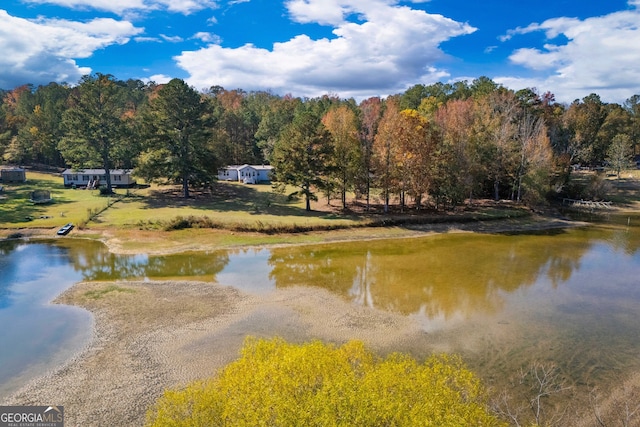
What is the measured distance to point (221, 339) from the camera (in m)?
19.0

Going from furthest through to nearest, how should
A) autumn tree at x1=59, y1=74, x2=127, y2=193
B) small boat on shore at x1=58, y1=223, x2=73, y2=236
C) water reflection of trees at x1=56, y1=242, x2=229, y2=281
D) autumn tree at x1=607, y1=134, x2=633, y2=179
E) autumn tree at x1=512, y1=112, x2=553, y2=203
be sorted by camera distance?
autumn tree at x1=607, y1=134, x2=633, y2=179 < autumn tree at x1=59, y1=74, x2=127, y2=193 < autumn tree at x1=512, y1=112, x2=553, y2=203 < small boat on shore at x1=58, y1=223, x2=73, y2=236 < water reflection of trees at x1=56, y1=242, x2=229, y2=281

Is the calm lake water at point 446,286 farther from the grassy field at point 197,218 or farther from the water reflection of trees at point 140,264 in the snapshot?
the grassy field at point 197,218

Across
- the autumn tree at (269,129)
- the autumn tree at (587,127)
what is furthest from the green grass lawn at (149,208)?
the autumn tree at (587,127)

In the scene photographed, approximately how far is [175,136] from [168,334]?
1525 inches

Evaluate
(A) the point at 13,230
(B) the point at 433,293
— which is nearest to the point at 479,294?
(B) the point at 433,293

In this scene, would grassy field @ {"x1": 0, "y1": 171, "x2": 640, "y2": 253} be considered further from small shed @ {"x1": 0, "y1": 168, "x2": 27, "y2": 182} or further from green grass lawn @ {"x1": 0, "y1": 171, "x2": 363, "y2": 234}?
small shed @ {"x1": 0, "y1": 168, "x2": 27, "y2": 182}

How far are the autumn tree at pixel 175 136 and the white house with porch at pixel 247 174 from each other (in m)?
15.3

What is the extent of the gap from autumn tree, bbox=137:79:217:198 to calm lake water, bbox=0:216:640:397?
17903 mm

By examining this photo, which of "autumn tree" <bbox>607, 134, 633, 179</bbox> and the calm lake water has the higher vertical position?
"autumn tree" <bbox>607, 134, 633, 179</bbox>

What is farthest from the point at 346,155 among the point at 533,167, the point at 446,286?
the point at 533,167

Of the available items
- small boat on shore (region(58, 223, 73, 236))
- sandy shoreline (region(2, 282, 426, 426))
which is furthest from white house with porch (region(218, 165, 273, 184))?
sandy shoreline (region(2, 282, 426, 426))

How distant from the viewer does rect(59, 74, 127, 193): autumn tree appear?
53.9 meters

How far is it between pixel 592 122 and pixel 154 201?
3289 inches

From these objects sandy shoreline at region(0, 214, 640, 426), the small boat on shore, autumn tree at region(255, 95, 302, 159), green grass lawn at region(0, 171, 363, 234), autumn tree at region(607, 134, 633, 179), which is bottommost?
sandy shoreline at region(0, 214, 640, 426)
